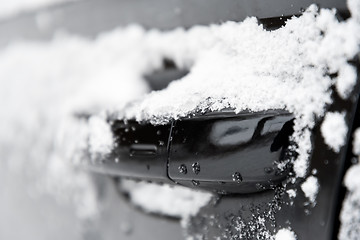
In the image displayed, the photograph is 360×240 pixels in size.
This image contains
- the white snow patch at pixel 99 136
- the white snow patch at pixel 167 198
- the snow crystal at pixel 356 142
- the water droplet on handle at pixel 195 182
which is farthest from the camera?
the white snow patch at pixel 99 136

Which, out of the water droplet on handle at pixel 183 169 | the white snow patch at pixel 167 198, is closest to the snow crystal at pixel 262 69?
the water droplet on handle at pixel 183 169

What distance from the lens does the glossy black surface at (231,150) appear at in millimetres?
1201

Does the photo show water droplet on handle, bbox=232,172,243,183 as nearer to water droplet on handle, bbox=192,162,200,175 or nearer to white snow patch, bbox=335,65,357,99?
water droplet on handle, bbox=192,162,200,175

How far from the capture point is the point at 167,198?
167 centimetres

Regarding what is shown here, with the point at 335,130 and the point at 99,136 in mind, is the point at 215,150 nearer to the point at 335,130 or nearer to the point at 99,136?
the point at 335,130

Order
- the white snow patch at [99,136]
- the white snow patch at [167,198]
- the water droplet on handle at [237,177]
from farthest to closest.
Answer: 1. the white snow patch at [99,136]
2. the white snow patch at [167,198]
3. the water droplet on handle at [237,177]

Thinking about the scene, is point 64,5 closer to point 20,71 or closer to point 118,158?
point 20,71

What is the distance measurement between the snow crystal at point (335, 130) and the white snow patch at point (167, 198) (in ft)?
1.45

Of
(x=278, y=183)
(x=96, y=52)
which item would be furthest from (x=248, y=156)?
(x=96, y=52)

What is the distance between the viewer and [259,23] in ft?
4.59

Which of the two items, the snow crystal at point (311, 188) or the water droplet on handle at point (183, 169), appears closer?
the snow crystal at point (311, 188)

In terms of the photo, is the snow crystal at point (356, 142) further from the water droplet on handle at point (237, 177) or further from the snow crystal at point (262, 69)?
the water droplet on handle at point (237, 177)

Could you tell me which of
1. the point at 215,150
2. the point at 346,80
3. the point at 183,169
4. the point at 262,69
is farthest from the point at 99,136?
the point at 346,80

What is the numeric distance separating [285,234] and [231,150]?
0.26 m
